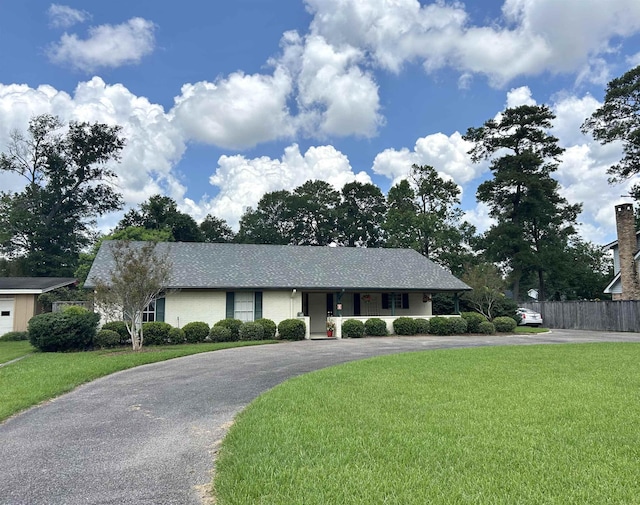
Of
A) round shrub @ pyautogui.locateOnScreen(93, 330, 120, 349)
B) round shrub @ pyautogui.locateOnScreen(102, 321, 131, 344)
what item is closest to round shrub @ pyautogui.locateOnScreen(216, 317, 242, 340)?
round shrub @ pyautogui.locateOnScreen(102, 321, 131, 344)

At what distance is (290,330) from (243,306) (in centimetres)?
287

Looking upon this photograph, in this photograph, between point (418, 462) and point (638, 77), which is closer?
point (418, 462)

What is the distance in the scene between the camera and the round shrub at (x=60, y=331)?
1461cm

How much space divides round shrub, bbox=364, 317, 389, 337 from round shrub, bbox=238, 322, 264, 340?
5.15 metres

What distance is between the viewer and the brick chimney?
2648 centimetres

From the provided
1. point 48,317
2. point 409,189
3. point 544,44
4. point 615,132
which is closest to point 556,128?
point 615,132

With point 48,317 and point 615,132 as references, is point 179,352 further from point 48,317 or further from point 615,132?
point 615,132

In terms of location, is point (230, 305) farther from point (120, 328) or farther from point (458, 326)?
point (458, 326)

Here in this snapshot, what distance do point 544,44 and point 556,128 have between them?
27.4m

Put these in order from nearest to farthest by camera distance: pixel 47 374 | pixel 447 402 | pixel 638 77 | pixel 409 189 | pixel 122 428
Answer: pixel 122 428
pixel 447 402
pixel 47 374
pixel 638 77
pixel 409 189

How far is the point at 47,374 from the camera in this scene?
9984mm

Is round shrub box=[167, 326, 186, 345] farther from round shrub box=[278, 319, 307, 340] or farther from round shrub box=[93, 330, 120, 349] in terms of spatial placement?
round shrub box=[278, 319, 307, 340]

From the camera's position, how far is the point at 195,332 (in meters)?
18.1

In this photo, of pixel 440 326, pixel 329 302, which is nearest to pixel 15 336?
pixel 329 302
